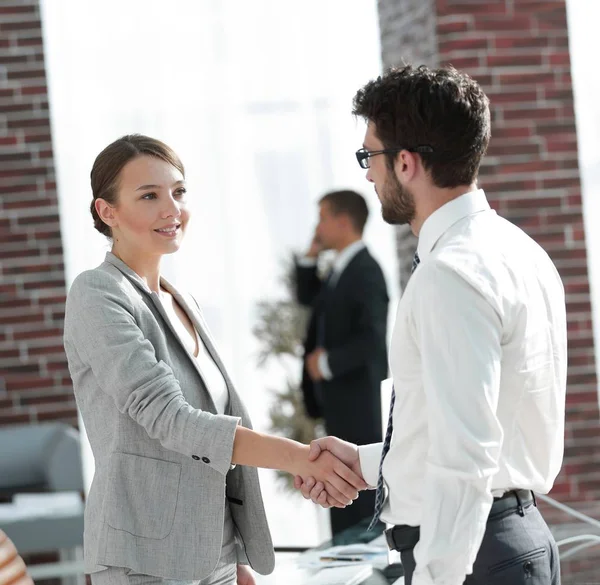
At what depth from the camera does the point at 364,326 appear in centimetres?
466

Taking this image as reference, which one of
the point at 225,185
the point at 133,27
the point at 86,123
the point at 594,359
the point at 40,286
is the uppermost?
the point at 133,27

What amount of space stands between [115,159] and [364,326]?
2635mm

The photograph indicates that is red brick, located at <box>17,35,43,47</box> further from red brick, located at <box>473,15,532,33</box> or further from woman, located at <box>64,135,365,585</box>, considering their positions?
woman, located at <box>64,135,365,585</box>

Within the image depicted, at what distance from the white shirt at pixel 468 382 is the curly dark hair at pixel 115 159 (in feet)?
2.44

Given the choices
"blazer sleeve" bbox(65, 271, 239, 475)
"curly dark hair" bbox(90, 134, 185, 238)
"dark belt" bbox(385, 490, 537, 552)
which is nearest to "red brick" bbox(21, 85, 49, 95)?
"curly dark hair" bbox(90, 134, 185, 238)

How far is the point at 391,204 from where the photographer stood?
5.64ft

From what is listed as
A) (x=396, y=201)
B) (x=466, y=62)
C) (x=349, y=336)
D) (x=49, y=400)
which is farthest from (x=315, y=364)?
(x=396, y=201)

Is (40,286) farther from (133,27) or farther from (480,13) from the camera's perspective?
(480,13)

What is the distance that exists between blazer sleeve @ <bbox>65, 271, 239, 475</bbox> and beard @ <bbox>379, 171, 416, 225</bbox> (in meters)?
0.54

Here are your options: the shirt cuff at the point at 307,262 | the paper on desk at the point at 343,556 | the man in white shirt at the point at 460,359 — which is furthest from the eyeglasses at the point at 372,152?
the shirt cuff at the point at 307,262

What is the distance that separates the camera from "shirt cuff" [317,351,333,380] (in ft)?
15.3

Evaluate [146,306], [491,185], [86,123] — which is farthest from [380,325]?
[146,306]

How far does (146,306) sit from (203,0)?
4179mm

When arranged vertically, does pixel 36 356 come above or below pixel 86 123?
below
